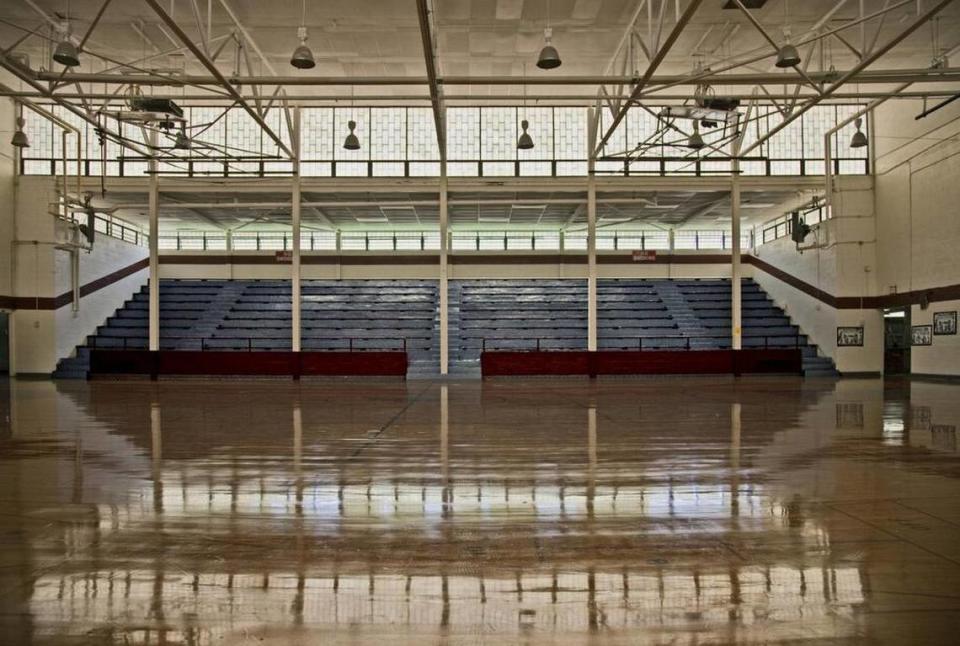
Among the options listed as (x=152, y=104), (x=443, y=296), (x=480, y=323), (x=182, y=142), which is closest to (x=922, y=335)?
(x=443, y=296)

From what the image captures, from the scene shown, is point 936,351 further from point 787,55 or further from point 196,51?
point 196,51

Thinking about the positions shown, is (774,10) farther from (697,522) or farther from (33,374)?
(33,374)

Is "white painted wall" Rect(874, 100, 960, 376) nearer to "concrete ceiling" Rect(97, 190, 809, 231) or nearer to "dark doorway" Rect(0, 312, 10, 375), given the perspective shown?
"concrete ceiling" Rect(97, 190, 809, 231)

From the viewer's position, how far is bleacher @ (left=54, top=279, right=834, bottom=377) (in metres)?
23.8

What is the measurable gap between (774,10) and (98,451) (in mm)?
16498

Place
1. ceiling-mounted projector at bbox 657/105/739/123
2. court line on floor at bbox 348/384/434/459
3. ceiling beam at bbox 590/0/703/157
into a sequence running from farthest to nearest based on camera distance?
1. ceiling-mounted projector at bbox 657/105/739/123
2. ceiling beam at bbox 590/0/703/157
3. court line on floor at bbox 348/384/434/459

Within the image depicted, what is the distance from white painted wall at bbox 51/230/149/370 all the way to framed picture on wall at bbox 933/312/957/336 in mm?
26604

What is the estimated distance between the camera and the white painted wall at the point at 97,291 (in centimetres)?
2103

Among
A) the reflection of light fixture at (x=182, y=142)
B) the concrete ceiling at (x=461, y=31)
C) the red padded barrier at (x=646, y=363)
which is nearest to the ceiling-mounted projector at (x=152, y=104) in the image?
the concrete ceiling at (x=461, y=31)

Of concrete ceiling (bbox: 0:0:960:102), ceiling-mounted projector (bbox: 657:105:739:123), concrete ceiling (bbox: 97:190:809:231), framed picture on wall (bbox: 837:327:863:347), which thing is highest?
concrete ceiling (bbox: 0:0:960:102)

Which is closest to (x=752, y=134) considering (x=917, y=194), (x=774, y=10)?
(x=917, y=194)

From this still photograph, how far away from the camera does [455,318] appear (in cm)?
2630

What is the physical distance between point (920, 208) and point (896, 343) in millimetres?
6587

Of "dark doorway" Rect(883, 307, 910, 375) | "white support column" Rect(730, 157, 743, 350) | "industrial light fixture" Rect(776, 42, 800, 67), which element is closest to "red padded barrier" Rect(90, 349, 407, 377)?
"white support column" Rect(730, 157, 743, 350)
